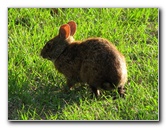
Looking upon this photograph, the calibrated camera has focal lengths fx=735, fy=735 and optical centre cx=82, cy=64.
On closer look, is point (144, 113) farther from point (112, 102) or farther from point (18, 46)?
point (18, 46)

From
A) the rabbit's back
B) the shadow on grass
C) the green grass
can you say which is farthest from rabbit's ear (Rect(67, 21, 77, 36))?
the shadow on grass

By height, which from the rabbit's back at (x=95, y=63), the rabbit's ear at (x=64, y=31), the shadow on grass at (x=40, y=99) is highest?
the rabbit's ear at (x=64, y=31)

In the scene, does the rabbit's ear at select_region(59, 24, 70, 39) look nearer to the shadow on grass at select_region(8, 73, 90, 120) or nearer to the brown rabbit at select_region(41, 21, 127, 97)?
the brown rabbit at select_region(41, 21, 127, 97)

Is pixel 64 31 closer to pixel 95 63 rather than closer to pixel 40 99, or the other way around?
pixel 95 63

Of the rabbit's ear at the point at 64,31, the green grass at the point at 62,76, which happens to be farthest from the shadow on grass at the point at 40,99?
the rabbit's ear at the point at 64,31

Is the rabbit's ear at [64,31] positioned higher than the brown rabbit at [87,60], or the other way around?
the rabbit's ear at [64,31]

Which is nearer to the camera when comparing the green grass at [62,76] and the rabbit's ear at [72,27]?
the green grass at [62,76]

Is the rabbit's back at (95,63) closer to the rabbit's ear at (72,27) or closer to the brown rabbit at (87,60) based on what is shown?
the brown rabbit at (87,60)
